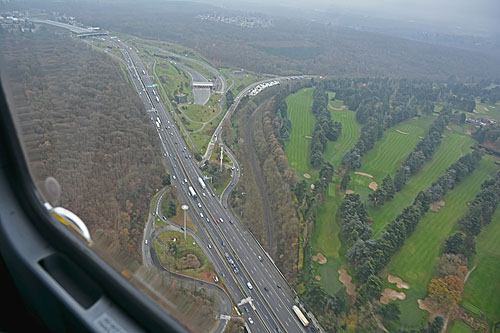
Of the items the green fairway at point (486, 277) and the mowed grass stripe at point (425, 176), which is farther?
the mowed grass stripe at point (425, 176)

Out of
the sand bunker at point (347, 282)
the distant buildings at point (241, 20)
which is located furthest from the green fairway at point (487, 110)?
the distant buildings at point (241, 20)

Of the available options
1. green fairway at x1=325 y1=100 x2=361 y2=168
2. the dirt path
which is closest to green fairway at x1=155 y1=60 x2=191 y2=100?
the dirt path

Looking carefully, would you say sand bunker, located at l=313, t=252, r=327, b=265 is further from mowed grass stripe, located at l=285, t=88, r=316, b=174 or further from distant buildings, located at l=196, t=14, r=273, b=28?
distant buildings, located at l=196, t=14, r=273, b=28

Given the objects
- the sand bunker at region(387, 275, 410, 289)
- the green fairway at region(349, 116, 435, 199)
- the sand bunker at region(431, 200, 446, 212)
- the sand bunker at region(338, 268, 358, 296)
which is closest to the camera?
the sand bunker at region(338, 268, 358, 296)

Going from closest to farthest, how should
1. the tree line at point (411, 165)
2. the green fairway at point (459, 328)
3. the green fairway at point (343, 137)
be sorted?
the green fairway at point (459, 328)
the tree line at point (411, 165)
the green fairway at point (343, 137)

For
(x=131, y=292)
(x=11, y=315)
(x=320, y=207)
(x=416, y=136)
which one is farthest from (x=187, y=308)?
(x=416, y=136)

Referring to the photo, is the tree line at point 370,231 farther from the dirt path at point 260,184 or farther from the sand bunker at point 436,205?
the dirt path at point 260,184
